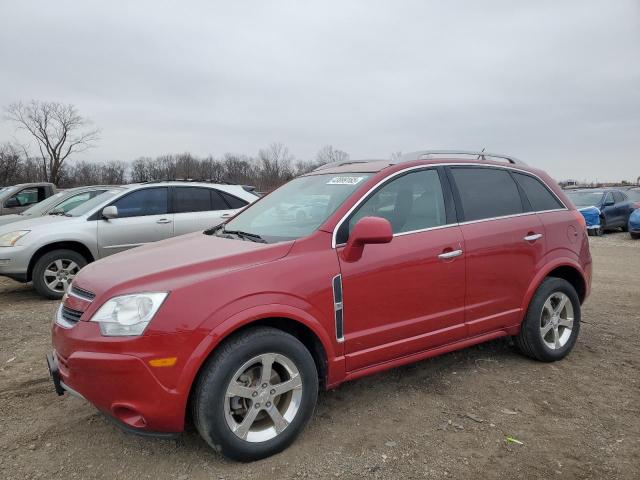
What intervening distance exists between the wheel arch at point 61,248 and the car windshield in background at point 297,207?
3.98 metres

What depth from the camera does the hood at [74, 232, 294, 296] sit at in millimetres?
2742

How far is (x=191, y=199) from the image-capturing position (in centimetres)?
803

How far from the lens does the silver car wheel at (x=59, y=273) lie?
22.7 feet

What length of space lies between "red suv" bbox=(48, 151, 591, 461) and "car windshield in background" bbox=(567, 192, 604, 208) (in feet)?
48.0

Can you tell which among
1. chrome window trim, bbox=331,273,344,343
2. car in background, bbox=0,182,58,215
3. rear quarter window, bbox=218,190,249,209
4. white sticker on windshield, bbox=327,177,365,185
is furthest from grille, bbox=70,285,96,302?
car in background, bbox=0,182,58,215

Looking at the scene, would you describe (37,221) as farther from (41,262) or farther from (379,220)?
(379,220)

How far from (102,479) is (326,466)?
123 cm

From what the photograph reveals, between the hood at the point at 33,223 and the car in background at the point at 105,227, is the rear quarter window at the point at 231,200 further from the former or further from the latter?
the hood at the point at 33,223

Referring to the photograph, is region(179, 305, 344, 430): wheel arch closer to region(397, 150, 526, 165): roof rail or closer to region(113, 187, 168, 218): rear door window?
region(397, 150, 526, 165): roof rail

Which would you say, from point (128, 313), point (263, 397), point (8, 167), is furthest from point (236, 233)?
point (8, 167)

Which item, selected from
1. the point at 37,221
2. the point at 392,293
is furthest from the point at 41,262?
the point at 392,293

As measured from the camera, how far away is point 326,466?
2816 millimetres

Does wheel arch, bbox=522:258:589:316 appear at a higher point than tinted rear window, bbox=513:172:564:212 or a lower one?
lower

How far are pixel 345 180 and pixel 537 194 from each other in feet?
6.23
